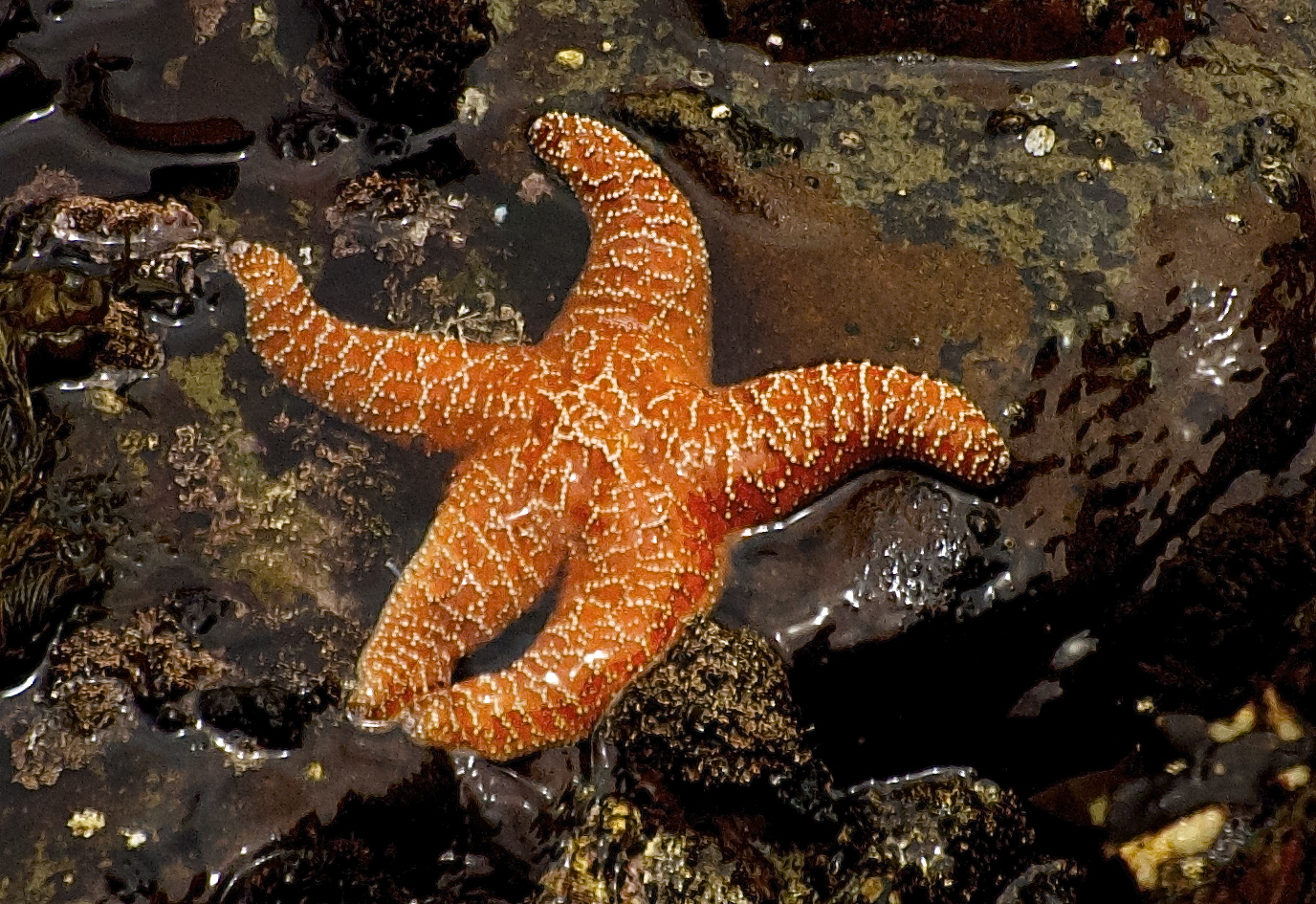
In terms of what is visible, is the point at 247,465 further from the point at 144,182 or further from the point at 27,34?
the point at 27,34

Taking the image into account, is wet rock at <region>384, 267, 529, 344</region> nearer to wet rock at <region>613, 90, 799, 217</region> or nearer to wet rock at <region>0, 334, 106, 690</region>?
wet rock at <region>613, 90, 799, 217</region>

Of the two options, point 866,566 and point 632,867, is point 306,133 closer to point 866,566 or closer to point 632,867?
Answer: point 866,566

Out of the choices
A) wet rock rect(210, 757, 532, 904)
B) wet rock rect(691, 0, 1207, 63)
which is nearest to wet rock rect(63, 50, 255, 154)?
wet rock rect(691, 0, 1207, 63)

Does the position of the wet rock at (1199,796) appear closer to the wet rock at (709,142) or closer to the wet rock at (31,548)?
the wet rock at (709,142)

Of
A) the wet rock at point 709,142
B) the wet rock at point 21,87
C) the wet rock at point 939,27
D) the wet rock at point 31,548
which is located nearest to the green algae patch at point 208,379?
the wet rock at point 31,548

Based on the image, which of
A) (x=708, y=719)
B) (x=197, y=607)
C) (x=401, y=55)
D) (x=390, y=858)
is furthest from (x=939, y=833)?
(x=401, y=55)

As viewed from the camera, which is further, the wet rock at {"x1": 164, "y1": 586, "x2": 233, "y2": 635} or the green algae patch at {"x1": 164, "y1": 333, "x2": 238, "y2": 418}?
the green algae patch at {"x1": 164, "y1": 333, "x2": 238, "y2": 418}
